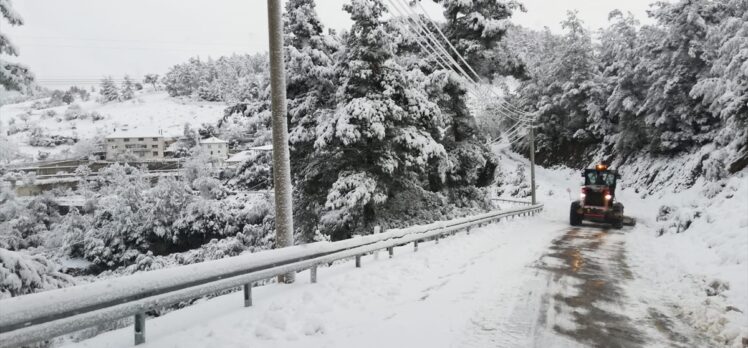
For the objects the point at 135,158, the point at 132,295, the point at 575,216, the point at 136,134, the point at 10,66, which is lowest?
the point at 575,216

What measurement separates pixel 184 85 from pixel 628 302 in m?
194

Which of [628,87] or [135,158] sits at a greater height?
[628,87]

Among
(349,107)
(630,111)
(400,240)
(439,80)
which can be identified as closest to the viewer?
(400,240)

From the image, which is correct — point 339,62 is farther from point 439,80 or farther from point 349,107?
point 439,80

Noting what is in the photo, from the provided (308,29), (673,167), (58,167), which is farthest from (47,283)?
(58,167)

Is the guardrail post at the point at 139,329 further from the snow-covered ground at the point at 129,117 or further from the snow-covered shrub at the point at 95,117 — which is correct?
the snow-covered shrub at the point at 95,117

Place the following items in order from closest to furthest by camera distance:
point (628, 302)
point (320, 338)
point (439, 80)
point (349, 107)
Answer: point (320, 338) < point (628, 302) < point (349, 107) < point (439, 80)

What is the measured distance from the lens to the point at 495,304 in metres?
6.82

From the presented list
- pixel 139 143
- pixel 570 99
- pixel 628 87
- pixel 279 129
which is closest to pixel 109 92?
pixel 139 143

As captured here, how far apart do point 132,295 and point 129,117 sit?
169637mm

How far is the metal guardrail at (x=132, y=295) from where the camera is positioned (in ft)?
11.3

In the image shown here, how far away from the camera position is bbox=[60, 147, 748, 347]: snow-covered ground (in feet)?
17.2

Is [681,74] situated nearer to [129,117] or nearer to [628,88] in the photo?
[628,88]

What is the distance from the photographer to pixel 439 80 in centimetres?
2031
